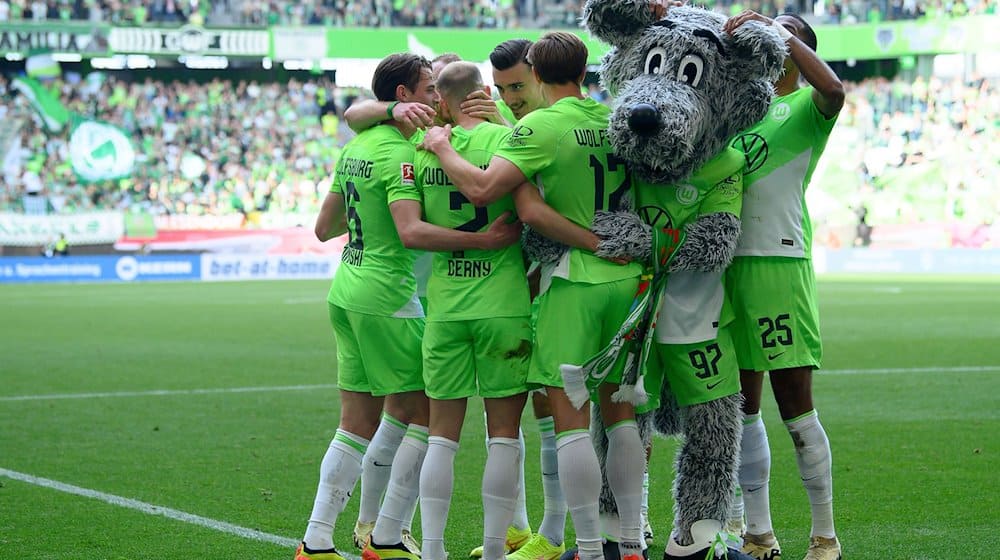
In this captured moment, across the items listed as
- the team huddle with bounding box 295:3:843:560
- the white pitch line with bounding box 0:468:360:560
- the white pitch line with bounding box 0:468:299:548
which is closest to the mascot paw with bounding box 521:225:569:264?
the team huddle with bounding box 295:3:843:560

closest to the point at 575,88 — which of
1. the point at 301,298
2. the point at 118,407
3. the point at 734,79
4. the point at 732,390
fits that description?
the point at 734,79

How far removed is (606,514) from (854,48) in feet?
116

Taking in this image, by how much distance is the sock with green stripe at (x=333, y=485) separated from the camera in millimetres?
4855

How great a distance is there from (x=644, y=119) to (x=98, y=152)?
32.0m

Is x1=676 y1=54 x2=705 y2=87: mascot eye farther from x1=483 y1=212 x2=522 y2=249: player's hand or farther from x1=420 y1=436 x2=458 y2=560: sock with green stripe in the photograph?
x1=420 y1=436 x2=458 y2=560: sock with green stripe

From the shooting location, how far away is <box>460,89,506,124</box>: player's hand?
472 centimetres

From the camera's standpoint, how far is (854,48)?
37.6 m

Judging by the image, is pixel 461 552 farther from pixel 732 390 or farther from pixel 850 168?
pixel 850 168

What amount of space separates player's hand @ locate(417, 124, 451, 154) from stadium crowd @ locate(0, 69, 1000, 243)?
27.9 meters

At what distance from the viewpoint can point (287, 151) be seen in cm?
3709

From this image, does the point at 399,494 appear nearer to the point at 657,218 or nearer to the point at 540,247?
the point at 540,247

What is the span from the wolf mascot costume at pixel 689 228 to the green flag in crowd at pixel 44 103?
1291 inches

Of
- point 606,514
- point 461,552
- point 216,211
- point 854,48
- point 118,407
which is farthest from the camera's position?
point 854,48

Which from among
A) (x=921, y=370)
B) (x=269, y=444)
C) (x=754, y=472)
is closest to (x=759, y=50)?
(x=754, y=472)
